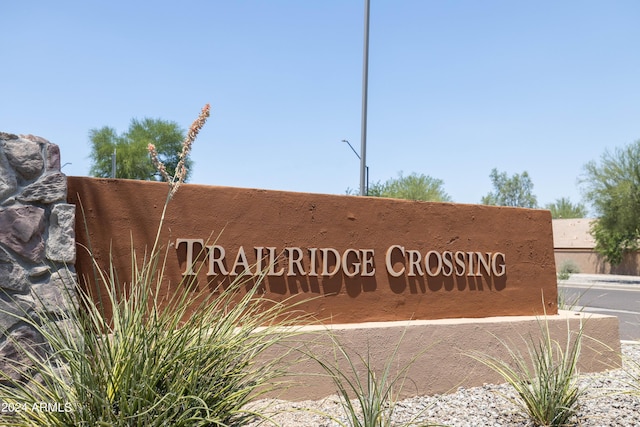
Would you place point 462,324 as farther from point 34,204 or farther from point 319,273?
point 34,204

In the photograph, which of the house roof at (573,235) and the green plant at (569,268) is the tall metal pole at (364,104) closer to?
the green plant at (569,268)

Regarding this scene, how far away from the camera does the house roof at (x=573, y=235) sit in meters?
48.8

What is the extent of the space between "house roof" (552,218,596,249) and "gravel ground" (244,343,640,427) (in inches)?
1728

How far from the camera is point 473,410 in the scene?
6.46 meters

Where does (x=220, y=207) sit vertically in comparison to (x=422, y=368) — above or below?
above

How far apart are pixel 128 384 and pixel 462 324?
4.87 m

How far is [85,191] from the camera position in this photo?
19.5 ft

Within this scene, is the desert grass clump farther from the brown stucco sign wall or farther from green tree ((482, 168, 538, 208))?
green tree ((482, 168, 538, 208))

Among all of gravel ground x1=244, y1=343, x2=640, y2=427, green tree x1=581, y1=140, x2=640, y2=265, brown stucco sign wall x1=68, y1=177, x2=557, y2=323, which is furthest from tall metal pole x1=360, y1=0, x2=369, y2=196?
green tree x1=581, y1=140, x2=640, y2=265

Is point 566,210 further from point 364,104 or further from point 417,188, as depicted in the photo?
point 364,104

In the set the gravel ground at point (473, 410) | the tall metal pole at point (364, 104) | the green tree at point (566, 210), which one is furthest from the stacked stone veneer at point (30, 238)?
the green tree at point (566, 210)

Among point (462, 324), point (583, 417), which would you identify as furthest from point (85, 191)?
point (583, 417)

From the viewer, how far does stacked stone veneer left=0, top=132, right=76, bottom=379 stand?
17.0 feet

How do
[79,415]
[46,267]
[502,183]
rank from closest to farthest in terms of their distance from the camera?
[79,415]
[46,267]
[502,183]
